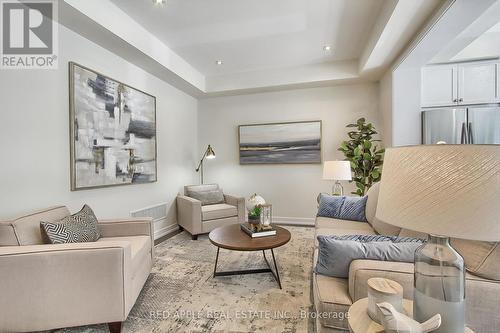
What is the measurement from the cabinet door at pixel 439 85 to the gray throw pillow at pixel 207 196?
3.29m

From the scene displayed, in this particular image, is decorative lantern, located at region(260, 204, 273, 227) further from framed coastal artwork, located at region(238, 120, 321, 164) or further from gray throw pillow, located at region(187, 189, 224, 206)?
framed coastal artwork, located at region(238, 120, 321, 164)

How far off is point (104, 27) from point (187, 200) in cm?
235

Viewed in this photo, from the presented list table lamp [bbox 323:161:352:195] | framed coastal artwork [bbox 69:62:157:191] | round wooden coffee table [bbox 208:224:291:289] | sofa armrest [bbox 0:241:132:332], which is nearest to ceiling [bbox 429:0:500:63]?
table lamp [bbox 323:161:352:195]

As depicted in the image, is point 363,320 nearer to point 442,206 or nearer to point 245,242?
point 442,206

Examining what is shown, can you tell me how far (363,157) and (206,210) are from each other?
8.18 ft

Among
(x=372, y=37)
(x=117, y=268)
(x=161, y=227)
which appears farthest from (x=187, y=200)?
(x=372, y=37)

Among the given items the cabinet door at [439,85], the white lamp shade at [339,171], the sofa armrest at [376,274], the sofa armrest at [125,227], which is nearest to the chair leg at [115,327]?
the sofa armrest at [125,227]

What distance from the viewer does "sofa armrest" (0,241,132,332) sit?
4.83 ft

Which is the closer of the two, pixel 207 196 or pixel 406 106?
pixel 406 106

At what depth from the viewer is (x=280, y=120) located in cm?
458

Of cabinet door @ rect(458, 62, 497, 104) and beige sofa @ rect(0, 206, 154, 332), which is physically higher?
cabinet door @ rect(458, 62, 497, 104)

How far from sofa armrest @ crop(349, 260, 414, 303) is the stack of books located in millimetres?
1235

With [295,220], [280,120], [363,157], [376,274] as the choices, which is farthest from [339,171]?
[376,274]

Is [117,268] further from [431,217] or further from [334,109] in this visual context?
[334,109]
